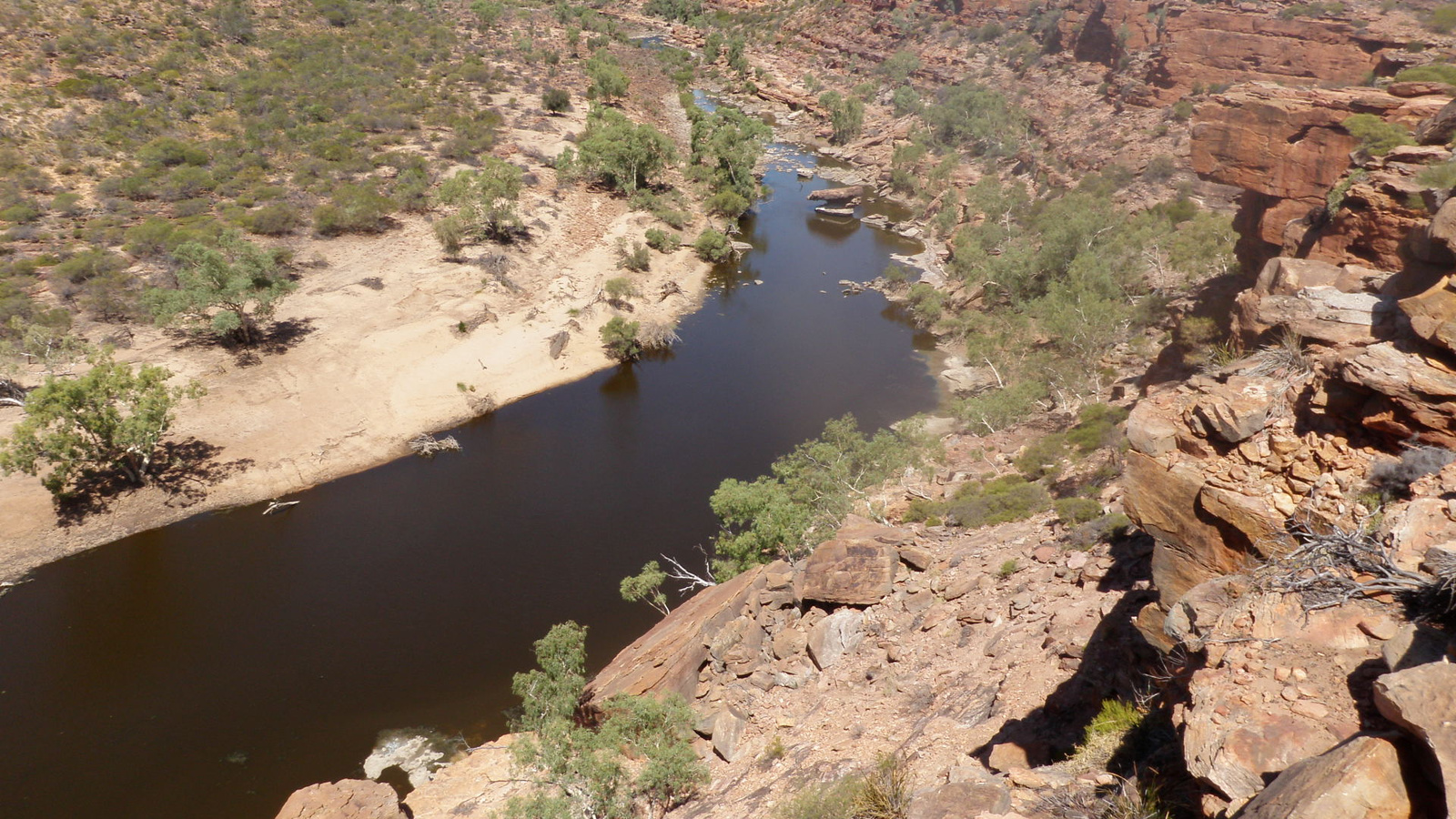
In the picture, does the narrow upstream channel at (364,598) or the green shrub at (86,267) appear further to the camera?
the green shrub at (86,267)

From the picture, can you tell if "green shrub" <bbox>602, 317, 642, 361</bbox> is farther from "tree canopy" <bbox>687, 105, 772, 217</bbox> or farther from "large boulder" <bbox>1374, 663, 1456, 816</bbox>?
"large boulder" <bbox>1374, 663, 1456, 816</bbox>

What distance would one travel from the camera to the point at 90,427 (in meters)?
29.1

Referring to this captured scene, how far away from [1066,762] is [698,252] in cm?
4914

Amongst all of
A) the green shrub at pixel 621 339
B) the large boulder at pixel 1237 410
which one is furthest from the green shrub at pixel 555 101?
the large boulder at pixel 1237 410

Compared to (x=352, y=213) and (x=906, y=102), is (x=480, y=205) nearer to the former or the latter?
(x=352, y=213)

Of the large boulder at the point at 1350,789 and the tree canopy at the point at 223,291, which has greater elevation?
the large boulder at the point at 1350,789

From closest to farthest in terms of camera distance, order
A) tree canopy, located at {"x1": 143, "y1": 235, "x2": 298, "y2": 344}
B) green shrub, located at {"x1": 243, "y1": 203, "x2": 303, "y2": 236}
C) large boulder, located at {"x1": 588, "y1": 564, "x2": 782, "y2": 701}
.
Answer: large boulder, located at {"x1": 588, "y1": 564, "x2": 782, "y2": 701}, tree canopy, located at {"x1": 143, "y1": 235, "x2": 298, "y2": 344}, green shrub, located at {"x1": 243, "y1": 203, "x2": 303, "y2": 236}

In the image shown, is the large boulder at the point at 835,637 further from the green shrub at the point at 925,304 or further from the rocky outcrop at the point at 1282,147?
the green shrub at the point at 925,304

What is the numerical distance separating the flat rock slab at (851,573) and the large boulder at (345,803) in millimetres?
10509

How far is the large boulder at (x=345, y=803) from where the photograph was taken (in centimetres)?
1694

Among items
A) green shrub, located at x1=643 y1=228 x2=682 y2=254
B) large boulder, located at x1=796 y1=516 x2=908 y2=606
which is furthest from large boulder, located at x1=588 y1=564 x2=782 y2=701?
green shrub, located at x1=643 y1=228 x2=682 y2=254

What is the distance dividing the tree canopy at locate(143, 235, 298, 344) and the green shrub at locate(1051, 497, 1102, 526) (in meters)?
37.4

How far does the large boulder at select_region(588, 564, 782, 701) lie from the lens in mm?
18250

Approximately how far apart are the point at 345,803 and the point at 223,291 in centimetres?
2959
